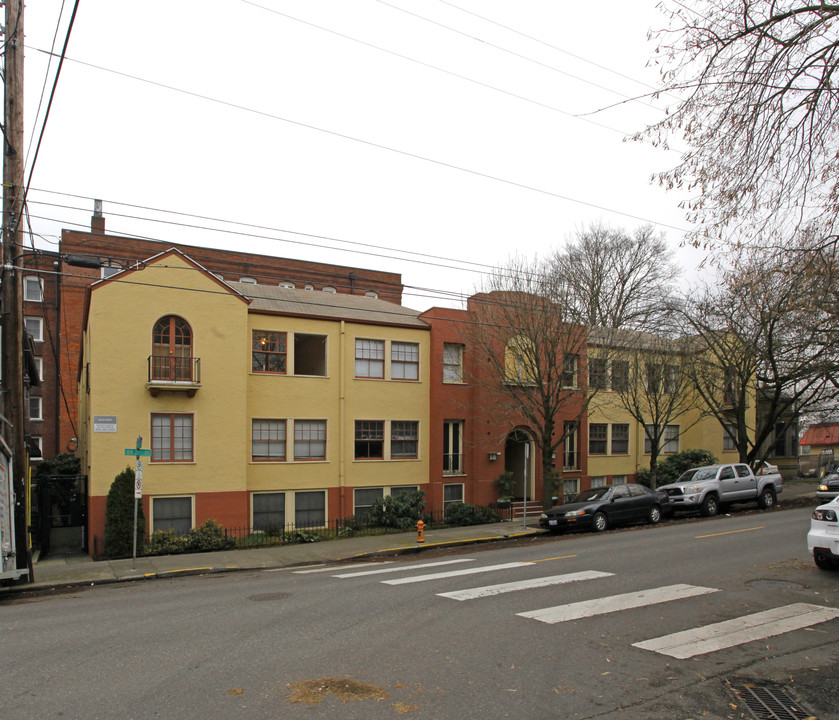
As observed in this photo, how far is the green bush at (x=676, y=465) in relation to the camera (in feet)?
109

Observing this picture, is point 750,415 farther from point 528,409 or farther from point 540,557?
point 540,557

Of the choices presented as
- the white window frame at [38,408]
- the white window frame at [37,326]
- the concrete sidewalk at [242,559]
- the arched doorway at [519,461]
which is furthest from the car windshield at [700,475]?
the white window frame at [37,326]

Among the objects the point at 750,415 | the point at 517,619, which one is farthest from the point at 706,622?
the point at 750,415

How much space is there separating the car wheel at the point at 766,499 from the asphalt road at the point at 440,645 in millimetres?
13732

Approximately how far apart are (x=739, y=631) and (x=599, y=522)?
1324 centimetres

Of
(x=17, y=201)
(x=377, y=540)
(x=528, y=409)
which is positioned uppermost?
(x=17, y=201)

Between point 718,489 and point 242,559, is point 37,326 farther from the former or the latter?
point 718,489

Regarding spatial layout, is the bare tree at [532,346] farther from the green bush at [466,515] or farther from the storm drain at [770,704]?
the storm drain at [770,704]

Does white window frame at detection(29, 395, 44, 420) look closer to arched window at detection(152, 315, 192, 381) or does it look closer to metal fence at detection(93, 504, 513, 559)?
arched window at detection(152, 315, 192, 381)

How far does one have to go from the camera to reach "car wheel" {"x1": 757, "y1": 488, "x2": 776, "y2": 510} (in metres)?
25.6

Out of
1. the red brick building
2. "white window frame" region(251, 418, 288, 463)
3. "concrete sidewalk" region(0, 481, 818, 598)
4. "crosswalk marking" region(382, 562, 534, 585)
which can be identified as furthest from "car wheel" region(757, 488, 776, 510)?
"white window frame" region(251, 418, 288, 463)

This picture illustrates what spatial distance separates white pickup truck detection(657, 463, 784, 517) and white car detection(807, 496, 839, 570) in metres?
12.5

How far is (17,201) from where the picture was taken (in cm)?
1438

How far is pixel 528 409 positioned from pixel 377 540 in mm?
8106
